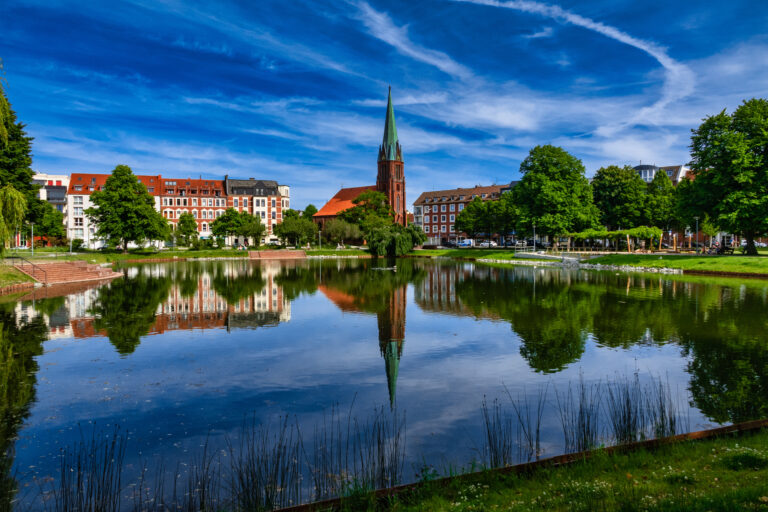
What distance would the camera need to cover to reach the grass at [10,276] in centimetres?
3228

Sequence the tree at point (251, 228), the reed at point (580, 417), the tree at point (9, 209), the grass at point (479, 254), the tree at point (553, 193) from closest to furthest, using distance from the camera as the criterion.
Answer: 1. the reed at point (580, 417)
2. the tree at point (9, 209)
3. the tree at point (553, 193)
4. the grass at point (479, 254)
5. the tree at point (251, 228)

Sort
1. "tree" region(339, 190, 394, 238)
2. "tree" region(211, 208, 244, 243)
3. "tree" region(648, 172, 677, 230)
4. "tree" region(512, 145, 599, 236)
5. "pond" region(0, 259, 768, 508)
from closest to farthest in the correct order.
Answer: "pond" region(0, 259, 768, 508) < "tree" region(512, 145, 599, 236) < "tree" region(648, 172, 677, 230) < "tree" region(211, 208, 244, 243) < "tree" region(339, 190, 394, 238)

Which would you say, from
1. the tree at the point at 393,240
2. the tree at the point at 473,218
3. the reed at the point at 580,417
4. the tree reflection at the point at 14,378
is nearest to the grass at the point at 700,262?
the tree at the point at 393,240

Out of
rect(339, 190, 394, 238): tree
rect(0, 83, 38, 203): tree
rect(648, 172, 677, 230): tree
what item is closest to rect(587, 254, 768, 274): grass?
rect(648, 172, 677, 230): tree

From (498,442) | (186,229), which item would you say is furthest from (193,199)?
(498,442)

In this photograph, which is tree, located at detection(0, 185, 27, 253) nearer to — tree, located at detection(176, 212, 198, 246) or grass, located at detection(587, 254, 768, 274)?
grass, located at detection(587, 254, 768, 274)

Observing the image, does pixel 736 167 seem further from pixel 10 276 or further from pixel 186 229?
pixel 186 229

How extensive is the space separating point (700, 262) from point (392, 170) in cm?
8093

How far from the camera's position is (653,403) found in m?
10.1

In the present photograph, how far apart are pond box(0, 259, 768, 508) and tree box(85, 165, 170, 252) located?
4723 cm

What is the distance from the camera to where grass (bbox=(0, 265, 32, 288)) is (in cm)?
3228

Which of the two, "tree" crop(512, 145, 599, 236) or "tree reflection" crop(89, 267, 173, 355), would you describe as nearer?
"tree reflection" crop(89, 267, 173, 355)

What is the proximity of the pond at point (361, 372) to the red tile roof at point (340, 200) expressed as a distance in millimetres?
110038

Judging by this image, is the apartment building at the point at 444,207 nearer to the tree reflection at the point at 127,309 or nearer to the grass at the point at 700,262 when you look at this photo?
the grass at the point at 700,262
